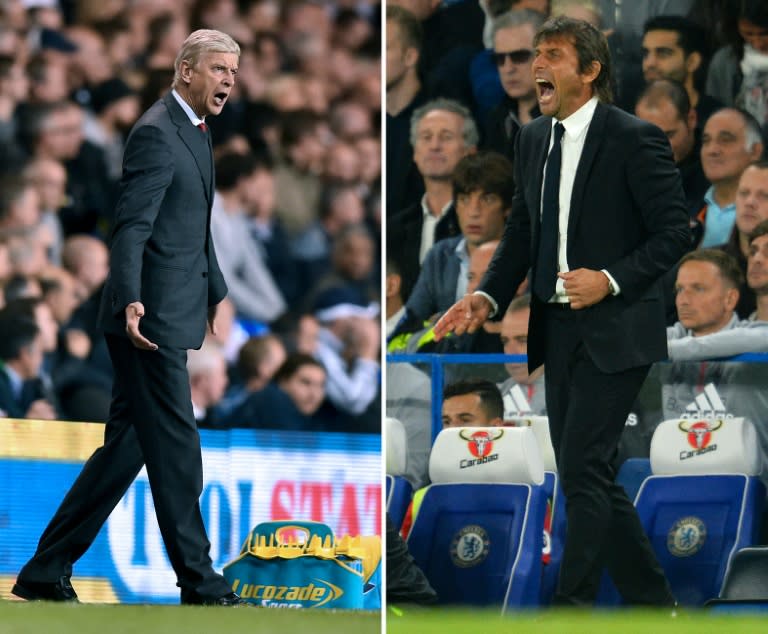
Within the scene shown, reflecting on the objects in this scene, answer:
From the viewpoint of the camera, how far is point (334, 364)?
5.99 metres

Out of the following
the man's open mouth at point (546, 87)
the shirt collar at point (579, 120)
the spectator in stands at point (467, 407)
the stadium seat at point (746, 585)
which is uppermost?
the man's open mouth at point (546, 87)

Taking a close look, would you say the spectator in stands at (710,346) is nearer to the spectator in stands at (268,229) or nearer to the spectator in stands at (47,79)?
the spectator in stands at (268,229)

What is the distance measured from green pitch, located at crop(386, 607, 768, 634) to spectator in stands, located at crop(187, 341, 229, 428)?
3.51 ft

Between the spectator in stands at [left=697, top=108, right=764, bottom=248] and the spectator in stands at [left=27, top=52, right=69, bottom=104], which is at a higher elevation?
the spectator in stands at [left=27, top=52, right=69, bottom=104]

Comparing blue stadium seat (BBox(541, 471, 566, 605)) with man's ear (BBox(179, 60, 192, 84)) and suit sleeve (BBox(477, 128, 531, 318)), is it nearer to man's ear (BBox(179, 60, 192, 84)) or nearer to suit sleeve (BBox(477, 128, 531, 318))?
suit sleeve (BBox(477, 128, 531, 318))

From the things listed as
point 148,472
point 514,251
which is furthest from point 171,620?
point 514,251

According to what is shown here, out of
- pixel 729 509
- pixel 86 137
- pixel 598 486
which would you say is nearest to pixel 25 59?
pixel 86 137

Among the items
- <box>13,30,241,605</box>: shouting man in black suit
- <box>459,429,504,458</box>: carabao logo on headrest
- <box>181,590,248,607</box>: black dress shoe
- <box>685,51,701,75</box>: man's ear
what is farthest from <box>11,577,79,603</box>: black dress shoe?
<box>685,51,701,75</box>: man's ear

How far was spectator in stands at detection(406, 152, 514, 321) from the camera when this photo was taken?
16.3 ft

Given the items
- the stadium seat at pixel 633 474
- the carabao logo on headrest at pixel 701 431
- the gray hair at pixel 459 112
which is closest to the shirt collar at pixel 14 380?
the gray hair at pixel 459 112

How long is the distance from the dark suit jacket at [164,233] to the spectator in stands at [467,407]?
902mm

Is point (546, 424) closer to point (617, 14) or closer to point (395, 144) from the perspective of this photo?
point (395, 144)

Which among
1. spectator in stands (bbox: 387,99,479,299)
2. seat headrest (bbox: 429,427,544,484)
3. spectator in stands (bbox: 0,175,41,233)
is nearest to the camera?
seat headrest (bbox: 429,427,544,484)

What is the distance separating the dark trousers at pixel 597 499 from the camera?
4812 millimetres
